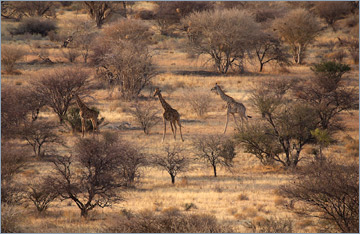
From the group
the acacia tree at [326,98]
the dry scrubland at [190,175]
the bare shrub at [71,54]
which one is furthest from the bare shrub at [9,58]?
the acacia tree at [326,98]

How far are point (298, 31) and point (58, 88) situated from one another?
85.8 feet

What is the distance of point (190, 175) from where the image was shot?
2420 centimetres

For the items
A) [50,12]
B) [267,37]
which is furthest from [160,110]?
[50,12]

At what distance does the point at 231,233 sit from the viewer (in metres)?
15.6

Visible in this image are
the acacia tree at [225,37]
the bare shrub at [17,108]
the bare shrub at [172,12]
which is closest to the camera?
the bare shrub at [17,108]

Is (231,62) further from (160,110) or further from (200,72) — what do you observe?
(160,110)

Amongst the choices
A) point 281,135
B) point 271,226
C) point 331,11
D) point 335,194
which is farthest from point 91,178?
point 331,11

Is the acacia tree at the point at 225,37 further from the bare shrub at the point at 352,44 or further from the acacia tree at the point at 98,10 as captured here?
the acacia tree at the point at 98,10

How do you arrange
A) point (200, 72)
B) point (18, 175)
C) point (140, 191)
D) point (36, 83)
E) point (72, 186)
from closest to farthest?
point (72, 186) → point (140, 191) → point (18, 175) → point (36, 83) → point (200, 72)

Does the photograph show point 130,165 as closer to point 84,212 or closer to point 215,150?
point 84,212

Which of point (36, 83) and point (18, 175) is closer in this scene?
point (18, 175)

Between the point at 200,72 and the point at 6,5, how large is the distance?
1045 inches

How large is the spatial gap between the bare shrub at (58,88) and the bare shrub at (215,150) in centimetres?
937

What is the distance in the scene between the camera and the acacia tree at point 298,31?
5162 centimetres
